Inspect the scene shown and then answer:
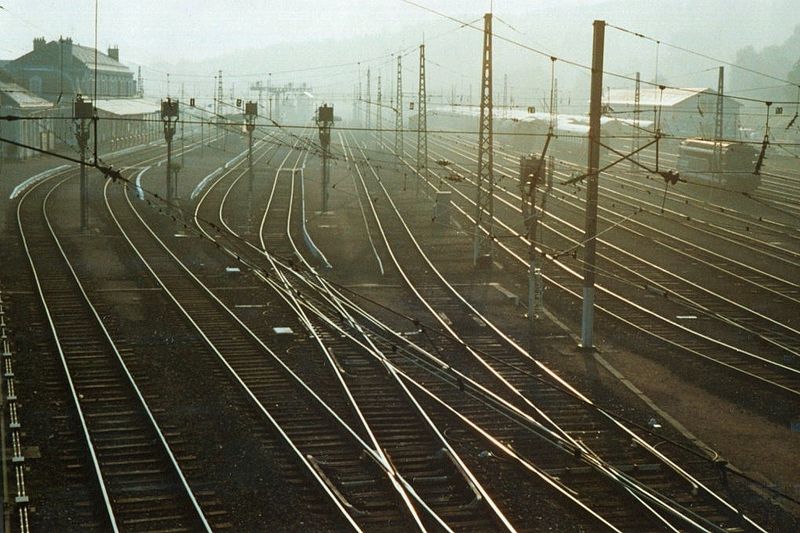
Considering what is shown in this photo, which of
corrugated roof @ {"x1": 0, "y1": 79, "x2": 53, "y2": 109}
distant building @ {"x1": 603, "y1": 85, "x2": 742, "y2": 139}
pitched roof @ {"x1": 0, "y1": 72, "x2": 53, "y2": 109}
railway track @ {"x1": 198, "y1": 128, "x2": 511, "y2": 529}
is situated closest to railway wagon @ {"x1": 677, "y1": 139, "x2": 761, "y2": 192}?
distant building @ {"x1": 603, "y1": 85, "x2": 742, "y2": 139}

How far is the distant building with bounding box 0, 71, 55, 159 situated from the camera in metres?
54.4

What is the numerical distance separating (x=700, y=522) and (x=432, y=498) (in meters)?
2.80

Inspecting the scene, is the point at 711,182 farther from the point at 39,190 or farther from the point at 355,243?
the point at 39,190

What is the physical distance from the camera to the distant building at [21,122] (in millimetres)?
54375

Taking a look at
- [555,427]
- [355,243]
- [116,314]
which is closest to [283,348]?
[116,314]

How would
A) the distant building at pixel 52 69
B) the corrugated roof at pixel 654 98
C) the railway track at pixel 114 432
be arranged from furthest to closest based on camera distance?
Result: 1. the distant building at pixel 52 69
2. the corrugated roof at pixel 654 98
3. the railway track at pixel 114 432

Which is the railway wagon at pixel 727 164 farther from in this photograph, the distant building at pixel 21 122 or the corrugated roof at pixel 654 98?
the distant building at pixel 21 122

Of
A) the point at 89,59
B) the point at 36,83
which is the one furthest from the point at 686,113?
the point at 36,83

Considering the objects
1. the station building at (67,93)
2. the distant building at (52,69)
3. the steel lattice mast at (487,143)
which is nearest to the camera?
the steel lattice mast at (487,143)

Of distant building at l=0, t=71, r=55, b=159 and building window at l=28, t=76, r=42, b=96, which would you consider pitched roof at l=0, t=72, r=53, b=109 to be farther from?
building window at l=28, t=76, r=42, b=96

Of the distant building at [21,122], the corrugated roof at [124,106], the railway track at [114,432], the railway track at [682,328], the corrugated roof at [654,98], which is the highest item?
the corrugated roof at [654,98]

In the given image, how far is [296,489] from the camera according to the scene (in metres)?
11.9

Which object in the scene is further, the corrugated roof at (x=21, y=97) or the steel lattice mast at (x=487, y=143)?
the corrugated roof at (x=21, y=97)

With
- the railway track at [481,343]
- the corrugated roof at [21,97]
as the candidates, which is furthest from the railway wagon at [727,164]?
the corrugated roof at [21,97]
